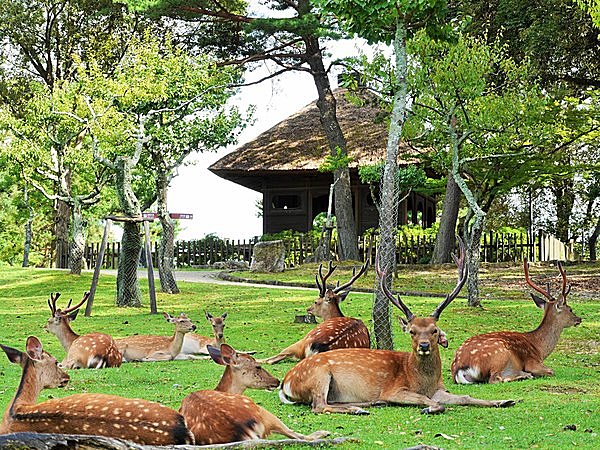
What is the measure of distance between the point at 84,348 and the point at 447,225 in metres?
17.4

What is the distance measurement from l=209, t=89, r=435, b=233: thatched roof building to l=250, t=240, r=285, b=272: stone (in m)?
4.40

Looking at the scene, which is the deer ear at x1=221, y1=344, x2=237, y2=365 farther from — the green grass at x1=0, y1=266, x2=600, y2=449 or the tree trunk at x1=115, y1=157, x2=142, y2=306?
the tree trunk at x1=115, y1=157, x2=142, y2=306

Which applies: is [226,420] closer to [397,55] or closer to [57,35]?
[397,55]

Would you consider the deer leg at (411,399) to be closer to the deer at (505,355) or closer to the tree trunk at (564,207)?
the deer at (505,355)

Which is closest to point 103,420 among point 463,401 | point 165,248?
point 463,401

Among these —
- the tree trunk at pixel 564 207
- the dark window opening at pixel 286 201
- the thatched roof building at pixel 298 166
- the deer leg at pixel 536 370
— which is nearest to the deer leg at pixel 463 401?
the deer leg at pixel 536 370

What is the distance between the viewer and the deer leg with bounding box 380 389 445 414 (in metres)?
6.49

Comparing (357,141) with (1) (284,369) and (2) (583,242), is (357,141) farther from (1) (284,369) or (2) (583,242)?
(1) (284,369)

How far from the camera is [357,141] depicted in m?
29.7

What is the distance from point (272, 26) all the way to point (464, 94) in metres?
9.07

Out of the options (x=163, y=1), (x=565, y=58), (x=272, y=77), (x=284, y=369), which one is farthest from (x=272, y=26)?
(x=284, y=369)

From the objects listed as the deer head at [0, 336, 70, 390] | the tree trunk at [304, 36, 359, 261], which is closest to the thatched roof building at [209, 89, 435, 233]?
the tree trunk at [304, 36, 359, 261]

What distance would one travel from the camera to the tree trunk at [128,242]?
16562mm

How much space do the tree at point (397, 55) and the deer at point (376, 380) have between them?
252 centimetres
